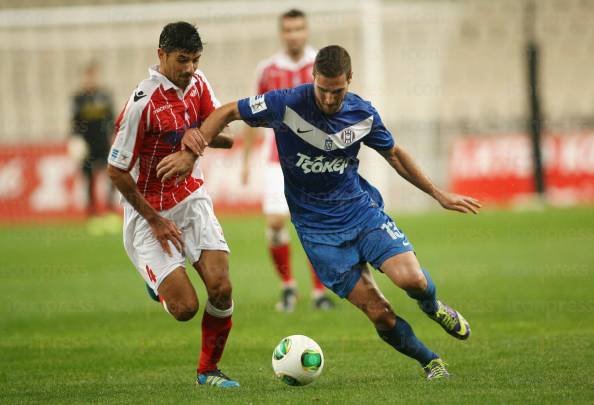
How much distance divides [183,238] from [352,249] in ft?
3.55

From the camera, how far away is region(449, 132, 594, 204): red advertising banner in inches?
776

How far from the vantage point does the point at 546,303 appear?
944 cm

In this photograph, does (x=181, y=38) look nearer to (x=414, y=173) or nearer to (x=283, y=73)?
(x=414, y=173)

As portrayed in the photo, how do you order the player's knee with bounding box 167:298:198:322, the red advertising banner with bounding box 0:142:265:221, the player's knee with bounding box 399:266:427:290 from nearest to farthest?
1. the player's knee with bounding box 399:266:427:290
2. the player's knee with bounding box 167:298:198:322
3. the red advertising banner with bounding box 0:142:265:221

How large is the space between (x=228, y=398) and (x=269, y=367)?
3.75 ft

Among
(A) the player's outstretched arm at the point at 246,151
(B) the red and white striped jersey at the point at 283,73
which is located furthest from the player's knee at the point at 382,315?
(A) the player's outstretched arm at the point at 246,151

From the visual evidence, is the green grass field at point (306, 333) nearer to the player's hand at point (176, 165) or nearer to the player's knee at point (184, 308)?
the player's knee at point (184, 308)

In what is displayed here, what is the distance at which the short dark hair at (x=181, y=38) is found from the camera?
6023 mm

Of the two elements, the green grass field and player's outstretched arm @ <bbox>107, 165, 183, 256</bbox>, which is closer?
Answer: the green grass field

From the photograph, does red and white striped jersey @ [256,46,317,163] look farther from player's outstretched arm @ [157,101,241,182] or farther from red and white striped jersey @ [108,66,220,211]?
player's outstretched arm @ [157,101,241,182]

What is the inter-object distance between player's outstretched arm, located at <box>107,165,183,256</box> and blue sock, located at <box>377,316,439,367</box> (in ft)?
4.53

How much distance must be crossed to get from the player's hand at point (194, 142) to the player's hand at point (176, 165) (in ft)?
0.14

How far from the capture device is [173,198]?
6.45 m

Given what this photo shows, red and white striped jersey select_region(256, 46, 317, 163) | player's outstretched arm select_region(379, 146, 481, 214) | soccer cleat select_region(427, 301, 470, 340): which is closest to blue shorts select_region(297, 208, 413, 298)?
player's outstretched arm select_region(379, 146, 481, 214)
